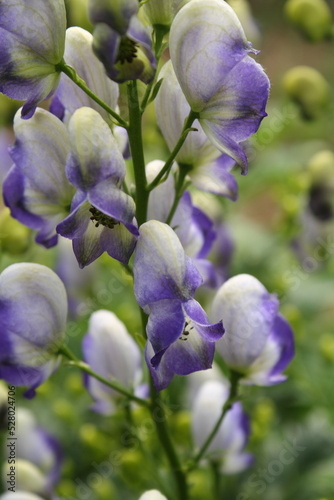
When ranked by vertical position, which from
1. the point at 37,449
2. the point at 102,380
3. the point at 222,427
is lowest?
the point at 37,449

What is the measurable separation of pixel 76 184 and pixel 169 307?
0.32ft

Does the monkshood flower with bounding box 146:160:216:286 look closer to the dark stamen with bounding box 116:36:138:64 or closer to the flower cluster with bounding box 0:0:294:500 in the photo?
the flower cluster with bounding box 0:0:294:500

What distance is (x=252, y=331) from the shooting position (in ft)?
2.00

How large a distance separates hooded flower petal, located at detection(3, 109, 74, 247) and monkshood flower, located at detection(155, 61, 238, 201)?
79mm

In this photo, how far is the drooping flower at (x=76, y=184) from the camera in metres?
0.46

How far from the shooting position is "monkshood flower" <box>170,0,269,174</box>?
487 millimetres

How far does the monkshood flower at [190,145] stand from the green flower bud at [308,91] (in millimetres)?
611

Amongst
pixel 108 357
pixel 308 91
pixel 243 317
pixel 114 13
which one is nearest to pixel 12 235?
pixel 108 357

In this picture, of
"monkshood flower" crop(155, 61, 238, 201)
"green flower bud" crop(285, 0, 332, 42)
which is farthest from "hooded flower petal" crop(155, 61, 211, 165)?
"green flower bud" crop(285, 0, 332, 42)

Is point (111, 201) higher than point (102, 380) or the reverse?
higher

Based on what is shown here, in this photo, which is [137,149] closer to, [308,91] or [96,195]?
[96,195]

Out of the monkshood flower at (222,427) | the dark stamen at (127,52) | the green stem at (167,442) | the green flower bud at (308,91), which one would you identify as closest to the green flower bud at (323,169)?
the green flower bud at (308,91)

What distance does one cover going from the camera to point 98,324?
2.29 ft

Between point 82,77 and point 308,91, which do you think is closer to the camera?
point 82,77
